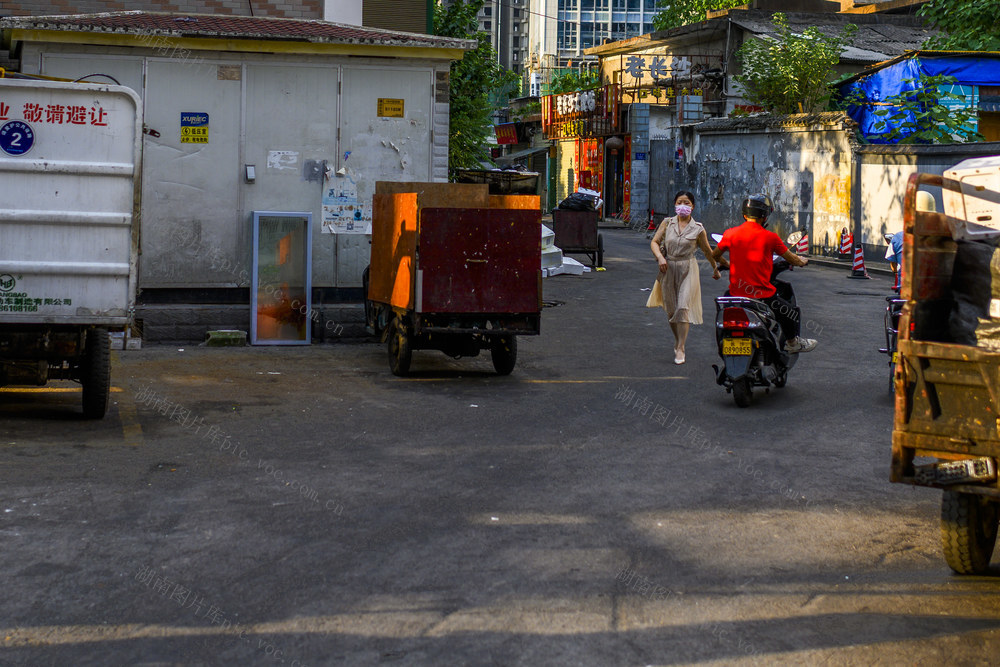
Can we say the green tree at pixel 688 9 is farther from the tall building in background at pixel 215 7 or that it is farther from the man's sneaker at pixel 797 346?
the man's sneaker at pixel 797 346

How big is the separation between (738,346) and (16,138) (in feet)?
19.5

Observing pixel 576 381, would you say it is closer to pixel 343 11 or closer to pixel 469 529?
pixel 469 529

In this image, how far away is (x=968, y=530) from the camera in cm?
548

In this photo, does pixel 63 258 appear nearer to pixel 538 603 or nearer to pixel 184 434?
pixel 184 434

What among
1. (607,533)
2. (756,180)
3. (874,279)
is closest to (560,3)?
(756,180)

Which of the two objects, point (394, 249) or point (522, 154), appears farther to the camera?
point (522, 154)

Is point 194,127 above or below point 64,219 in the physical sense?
above

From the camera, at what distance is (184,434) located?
8773 mm

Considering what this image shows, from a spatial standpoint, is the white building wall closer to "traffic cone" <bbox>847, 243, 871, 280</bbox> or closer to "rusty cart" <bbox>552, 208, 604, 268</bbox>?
"rusty cart" <bbox>552, 208, 604, 268</bbox>

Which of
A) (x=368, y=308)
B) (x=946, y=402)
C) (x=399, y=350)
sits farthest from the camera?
(x=368, y=308)

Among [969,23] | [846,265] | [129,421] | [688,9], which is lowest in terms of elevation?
[129,421]

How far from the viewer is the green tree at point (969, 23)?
2902 cm

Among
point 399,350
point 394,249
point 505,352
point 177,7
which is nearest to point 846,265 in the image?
point 177,7

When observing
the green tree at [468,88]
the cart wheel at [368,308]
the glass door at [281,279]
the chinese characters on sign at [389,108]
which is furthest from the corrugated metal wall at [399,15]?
the cart wheel at [368,308]
